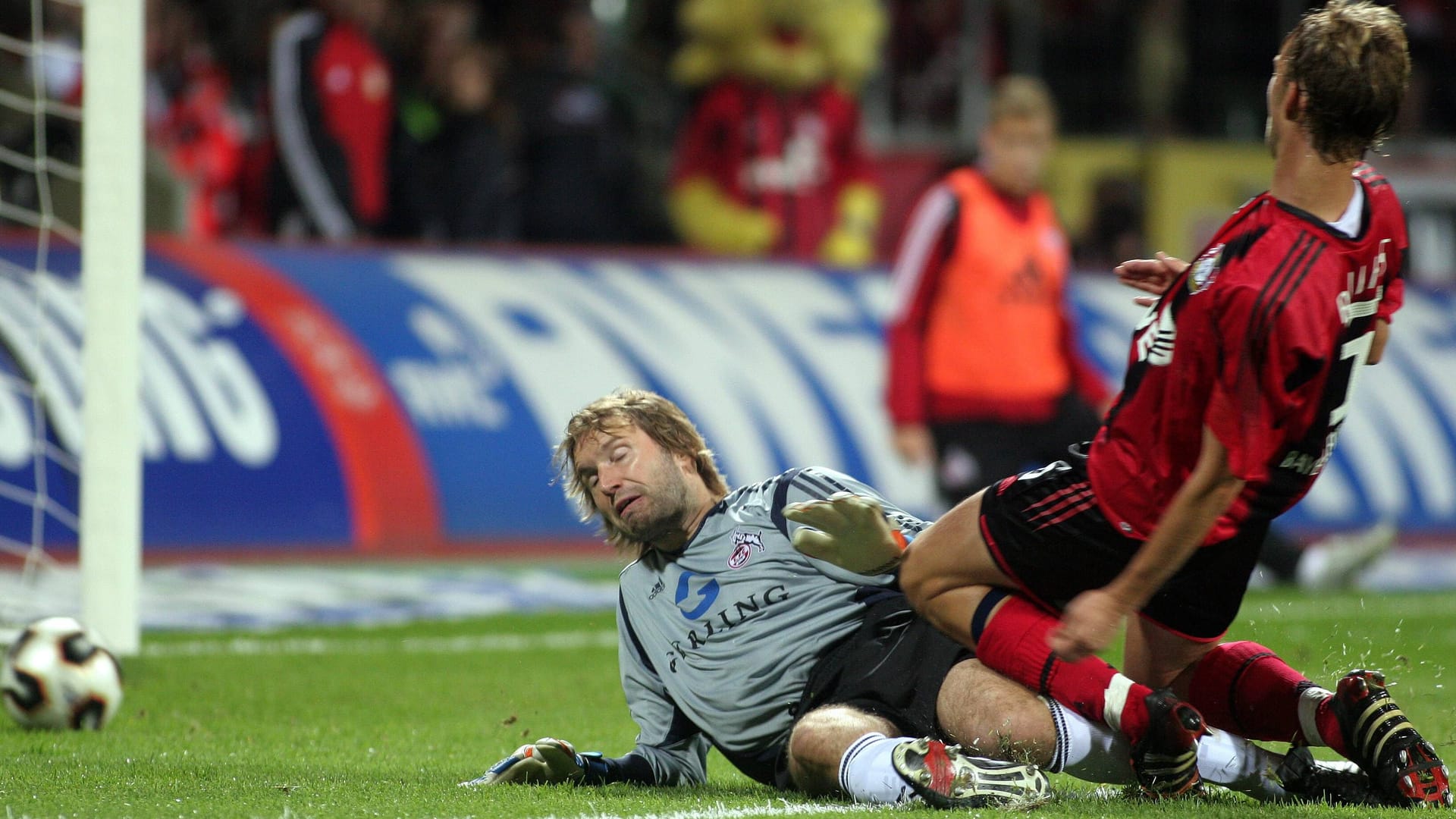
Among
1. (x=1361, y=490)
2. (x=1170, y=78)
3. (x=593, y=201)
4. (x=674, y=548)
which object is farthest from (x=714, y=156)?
(x=674, y=548)

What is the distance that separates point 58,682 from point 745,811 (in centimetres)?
242

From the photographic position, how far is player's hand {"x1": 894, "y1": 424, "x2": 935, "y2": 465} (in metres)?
8.56

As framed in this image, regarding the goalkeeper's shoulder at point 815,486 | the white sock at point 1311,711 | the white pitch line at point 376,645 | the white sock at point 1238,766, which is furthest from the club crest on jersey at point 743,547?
the white pitch line at point 376,645

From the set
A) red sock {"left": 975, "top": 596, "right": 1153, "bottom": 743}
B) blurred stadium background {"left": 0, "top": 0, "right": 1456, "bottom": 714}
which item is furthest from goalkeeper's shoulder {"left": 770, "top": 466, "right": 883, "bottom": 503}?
blurred stadium background {"left": 0, "top": 0, "right": 1456, "bottom": 714}

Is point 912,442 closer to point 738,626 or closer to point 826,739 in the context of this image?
point 738,626

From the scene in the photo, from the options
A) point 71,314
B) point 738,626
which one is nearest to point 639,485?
point 738,626

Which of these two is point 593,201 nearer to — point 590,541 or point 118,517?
point 590,541

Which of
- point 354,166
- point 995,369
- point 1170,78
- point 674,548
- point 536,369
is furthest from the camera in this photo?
Answer: point 1170,78

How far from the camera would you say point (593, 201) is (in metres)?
13.5

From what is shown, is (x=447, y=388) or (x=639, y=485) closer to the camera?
(x=639, y=485)

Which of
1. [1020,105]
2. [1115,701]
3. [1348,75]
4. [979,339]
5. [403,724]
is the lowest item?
[403,724]

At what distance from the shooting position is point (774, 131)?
43.9 ft

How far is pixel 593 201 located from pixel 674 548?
9074 millimetres

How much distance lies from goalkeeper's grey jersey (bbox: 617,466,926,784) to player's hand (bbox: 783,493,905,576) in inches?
4.9
